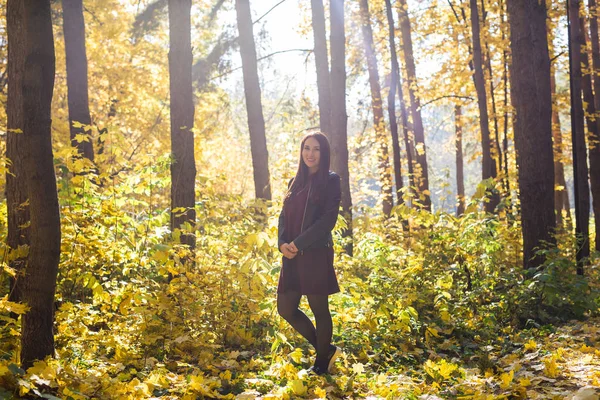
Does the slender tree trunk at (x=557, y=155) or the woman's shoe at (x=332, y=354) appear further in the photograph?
the slender tree trunk at (x=557, y=155)

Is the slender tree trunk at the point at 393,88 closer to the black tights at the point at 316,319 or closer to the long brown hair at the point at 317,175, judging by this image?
the long brown hair at the point at 317,175

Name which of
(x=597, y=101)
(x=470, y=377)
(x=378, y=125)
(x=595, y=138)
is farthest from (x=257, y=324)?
(x=378, y=125)

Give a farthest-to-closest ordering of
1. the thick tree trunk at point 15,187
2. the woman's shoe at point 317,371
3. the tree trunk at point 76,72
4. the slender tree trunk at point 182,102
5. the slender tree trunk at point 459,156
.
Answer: the slender tree trunk at point 459,156 < the tree trunk at point 76,72 < the slender tree trunk at point 182,102 < the thick tree trunk at point 15,187 < the woman's shoe at point 317,371

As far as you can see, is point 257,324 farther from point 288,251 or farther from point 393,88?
point 393,88

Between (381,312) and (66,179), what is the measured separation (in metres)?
3.98

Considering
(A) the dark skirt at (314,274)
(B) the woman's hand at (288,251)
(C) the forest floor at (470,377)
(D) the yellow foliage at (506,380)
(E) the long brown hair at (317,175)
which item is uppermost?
(E) the long brown hair at (317,175)

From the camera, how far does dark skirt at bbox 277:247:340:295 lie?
4848 mm

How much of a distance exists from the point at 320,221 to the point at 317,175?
46 centimetres

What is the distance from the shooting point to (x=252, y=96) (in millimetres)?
13805

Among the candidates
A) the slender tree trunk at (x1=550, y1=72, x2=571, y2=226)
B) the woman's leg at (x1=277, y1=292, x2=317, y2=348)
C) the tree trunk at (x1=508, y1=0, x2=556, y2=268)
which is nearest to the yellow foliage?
the woman's leg at (x1=277, y1=292, x2=317, y2=348)

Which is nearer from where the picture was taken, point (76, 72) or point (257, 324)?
point (257, 324)

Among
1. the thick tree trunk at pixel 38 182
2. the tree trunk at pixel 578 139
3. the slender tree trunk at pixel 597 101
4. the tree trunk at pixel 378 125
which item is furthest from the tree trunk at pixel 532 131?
the tree trunk at pixel 378 125

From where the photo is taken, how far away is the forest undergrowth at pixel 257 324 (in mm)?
4363

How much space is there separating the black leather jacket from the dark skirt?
0.07 metres
